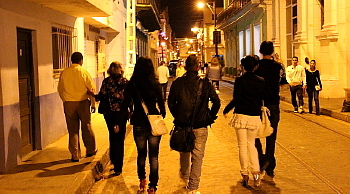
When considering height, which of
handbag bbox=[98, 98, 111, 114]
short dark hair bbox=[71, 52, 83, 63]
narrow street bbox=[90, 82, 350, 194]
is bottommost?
narrow street bbox=[90, 82, 350, 194]

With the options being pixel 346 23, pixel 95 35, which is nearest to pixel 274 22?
pixel 346 23

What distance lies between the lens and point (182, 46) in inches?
5335

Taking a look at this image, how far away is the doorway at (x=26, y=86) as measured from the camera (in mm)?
8461

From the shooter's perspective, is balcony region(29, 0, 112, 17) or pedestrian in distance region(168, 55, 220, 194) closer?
pedestrian in distance region(168, 55, 220, 194)

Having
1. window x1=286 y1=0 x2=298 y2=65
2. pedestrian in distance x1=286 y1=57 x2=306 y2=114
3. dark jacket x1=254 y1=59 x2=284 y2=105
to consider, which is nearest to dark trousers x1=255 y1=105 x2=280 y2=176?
dark jacket x1=254 y1=59 x2=284 y2=105

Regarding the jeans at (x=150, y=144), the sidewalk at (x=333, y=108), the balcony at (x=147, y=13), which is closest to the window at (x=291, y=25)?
the sidewalk at (x=333, y=108)

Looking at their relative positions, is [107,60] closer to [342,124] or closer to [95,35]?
[95,35]

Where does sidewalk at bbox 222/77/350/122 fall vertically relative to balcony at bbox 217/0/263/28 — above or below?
below

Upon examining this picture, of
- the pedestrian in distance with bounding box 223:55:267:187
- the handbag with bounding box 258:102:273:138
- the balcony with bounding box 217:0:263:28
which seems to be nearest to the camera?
the pedestrian in distance with bounding box 223:55:267:187

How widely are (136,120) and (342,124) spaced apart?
8372 mm

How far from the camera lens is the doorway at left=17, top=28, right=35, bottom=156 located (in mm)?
8461

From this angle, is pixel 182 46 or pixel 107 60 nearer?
pixel 107 60

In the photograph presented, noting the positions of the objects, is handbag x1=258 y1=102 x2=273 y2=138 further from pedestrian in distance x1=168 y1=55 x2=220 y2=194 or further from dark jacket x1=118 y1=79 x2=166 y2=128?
dark jacket x1=118 y1=79 x2=166 y2=128

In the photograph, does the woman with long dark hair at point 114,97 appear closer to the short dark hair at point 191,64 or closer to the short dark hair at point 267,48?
the short dark hair at point 191,64
